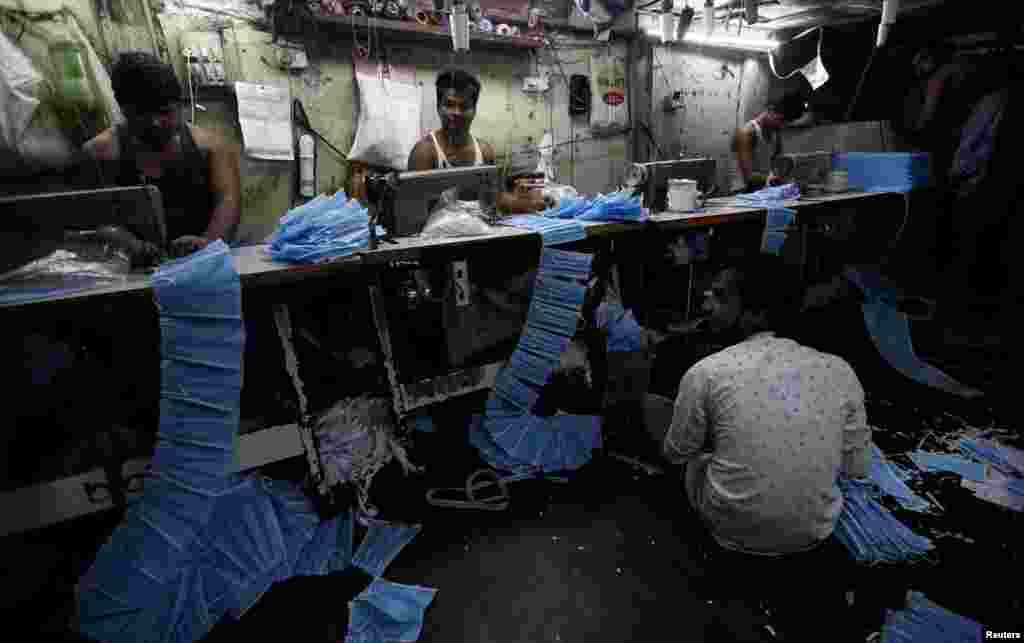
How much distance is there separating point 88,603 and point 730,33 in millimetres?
7361

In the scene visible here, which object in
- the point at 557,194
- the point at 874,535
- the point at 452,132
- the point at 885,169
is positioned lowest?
the point at 874,535

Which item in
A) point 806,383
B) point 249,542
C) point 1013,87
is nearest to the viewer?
point 806,383

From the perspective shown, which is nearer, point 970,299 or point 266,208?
point 266,208

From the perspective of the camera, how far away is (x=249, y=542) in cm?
195

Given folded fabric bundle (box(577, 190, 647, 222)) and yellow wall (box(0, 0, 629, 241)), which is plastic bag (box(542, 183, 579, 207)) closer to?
folded fabric bundle (box(577, 190, 647, 222))

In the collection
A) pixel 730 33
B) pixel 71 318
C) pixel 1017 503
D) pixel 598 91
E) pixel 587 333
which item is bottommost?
pixel 1017 503

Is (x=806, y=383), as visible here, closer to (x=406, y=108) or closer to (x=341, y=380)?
(x=341, y=380)

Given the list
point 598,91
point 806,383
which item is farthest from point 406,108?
point 806,383

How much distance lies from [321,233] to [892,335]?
15.0 ft

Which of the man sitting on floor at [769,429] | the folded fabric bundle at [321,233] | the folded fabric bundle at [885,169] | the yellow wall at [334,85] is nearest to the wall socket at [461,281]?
the folded fabric bundle at [321,233]

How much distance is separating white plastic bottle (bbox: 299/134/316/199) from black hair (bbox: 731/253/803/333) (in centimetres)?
378

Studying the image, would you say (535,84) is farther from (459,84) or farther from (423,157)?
(423,157)

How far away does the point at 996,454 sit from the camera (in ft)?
8.50

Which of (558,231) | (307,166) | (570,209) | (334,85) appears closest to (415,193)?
(558,231)
